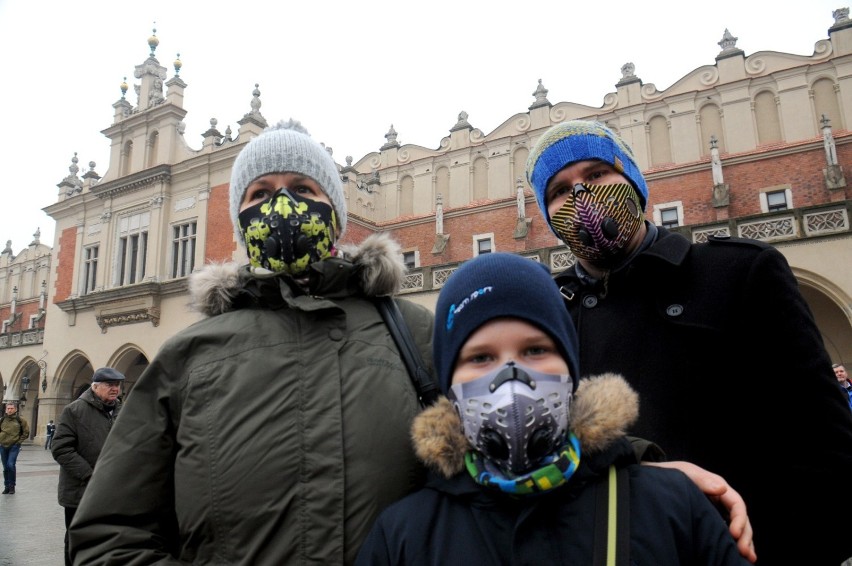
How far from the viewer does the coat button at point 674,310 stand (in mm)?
1847

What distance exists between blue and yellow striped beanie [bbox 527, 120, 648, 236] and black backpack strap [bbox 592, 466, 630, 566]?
113cm

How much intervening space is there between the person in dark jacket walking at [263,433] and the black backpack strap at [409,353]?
0.08 feet

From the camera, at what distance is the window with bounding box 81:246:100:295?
77.4 ft

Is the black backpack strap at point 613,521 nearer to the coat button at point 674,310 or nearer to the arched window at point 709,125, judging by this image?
the coat button at point 674,310

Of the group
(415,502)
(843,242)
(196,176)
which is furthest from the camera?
(196,176)

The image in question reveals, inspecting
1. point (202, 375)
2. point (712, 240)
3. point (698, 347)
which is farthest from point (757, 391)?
point (202, 375)

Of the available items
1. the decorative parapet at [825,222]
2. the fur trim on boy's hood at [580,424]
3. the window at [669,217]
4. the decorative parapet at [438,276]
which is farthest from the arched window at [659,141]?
the fur trim on boy's hood at [580,424]

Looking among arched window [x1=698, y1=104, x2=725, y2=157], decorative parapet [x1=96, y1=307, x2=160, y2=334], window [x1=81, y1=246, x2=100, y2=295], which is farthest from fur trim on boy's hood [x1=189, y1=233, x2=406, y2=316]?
window [x1=81, y1=246, x2=100, y2=295]

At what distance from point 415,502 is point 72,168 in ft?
104

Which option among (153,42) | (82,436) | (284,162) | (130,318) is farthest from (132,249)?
(284,162)

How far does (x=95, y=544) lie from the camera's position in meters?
1.54

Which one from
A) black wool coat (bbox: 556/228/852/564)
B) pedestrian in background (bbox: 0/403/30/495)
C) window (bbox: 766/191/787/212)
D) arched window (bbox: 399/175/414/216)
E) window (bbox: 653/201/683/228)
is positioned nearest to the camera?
black wool coat (bbox: 556/228/852/564)

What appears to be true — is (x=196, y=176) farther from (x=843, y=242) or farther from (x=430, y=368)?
(x=430, y=368)

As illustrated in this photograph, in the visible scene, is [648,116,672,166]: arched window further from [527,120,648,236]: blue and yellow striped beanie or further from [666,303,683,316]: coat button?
[666,303,683,316]: coat button
